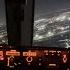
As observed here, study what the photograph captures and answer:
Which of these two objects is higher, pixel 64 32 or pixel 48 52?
pixel 64 32

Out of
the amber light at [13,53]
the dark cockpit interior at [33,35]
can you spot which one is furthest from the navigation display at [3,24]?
the amber light at [13,53]

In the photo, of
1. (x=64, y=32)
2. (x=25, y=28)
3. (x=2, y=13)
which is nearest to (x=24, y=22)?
(x=25, y=28)

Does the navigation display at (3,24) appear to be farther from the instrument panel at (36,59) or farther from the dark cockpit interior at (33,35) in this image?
the instrument panel at (36,59)

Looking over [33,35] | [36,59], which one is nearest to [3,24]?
[33,35]

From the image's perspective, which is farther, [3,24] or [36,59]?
[3,24]

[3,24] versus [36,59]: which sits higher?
[3,24]

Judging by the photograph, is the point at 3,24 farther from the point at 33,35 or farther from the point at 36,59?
the point at 36,59

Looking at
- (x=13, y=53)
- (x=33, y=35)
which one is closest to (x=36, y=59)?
(x=13, y=53)

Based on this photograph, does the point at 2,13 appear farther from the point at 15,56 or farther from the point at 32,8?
the point at 15,56
